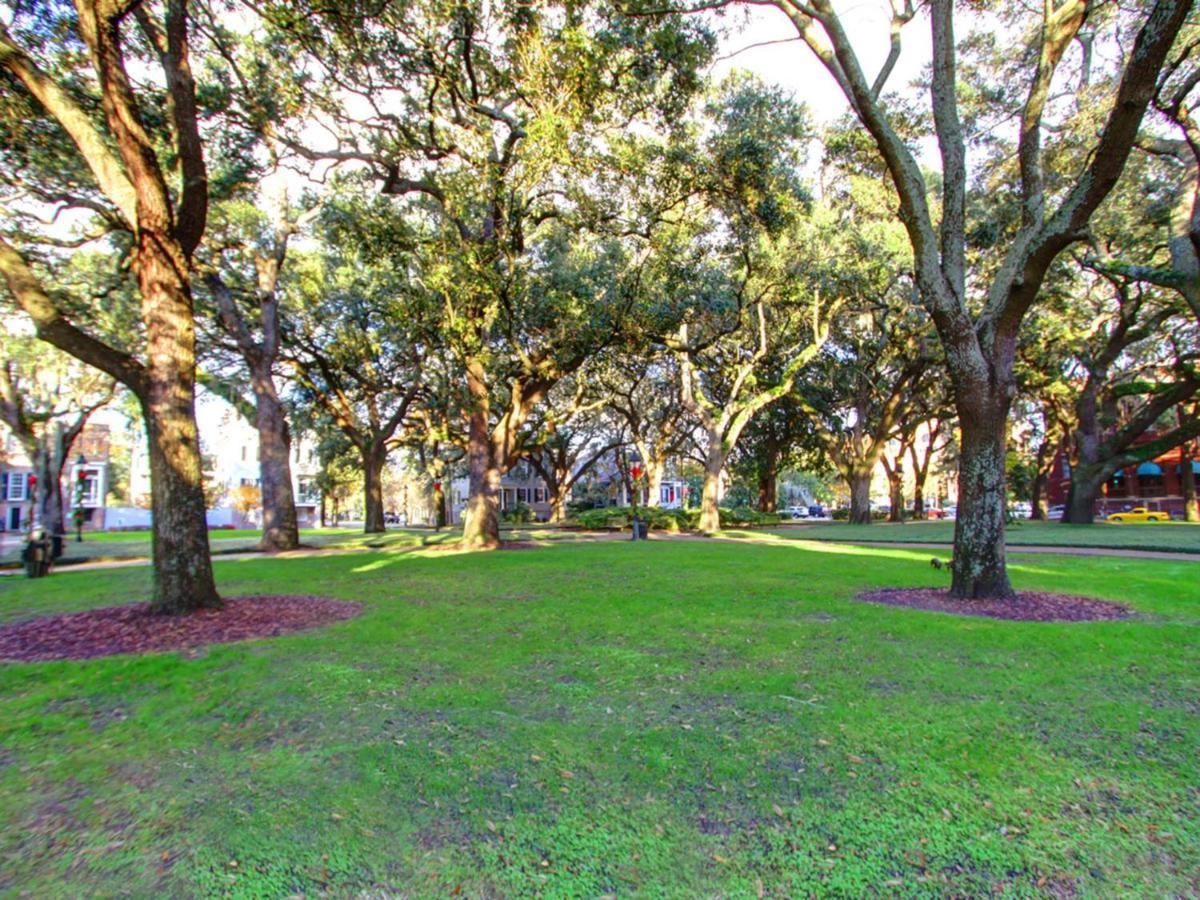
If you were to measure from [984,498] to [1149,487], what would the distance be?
51.1 meters

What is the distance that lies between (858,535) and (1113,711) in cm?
2283

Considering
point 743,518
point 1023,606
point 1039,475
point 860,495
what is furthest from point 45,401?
point 1039,475

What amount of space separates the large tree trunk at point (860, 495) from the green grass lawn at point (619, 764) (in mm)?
28290

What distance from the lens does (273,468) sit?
19375mm

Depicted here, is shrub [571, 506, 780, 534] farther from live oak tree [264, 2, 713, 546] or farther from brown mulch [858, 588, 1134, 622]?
brown mulch [858, 588, 1134, 622]

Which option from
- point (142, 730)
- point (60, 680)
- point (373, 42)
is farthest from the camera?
point (373, 42)

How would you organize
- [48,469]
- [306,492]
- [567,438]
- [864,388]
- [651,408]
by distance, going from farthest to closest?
[306,492] < [567,438] < [651,408] < [864,388] < [48,469]

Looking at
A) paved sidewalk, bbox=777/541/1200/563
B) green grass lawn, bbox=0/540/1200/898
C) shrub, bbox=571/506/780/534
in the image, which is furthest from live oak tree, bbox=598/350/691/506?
green grass lawn, bbox=0/540/1200/898

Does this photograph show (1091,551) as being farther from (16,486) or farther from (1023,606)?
(16,486)

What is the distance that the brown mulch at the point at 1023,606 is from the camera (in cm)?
781

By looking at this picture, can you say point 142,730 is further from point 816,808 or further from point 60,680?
point 816,808

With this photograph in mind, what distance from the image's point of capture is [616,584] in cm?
1123

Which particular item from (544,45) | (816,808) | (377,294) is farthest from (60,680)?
(377,294)

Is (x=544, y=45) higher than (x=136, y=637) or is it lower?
higher
